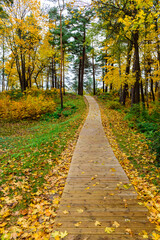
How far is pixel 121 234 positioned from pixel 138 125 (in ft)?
22.8

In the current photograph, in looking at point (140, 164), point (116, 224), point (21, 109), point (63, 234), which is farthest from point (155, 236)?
point (21, 109)

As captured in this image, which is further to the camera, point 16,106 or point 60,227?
point 16,106

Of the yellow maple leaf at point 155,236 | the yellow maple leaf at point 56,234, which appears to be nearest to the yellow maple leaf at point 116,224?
the yellow maple leaf at point 155,236

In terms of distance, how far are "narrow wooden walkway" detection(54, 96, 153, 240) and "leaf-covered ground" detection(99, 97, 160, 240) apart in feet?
0.67

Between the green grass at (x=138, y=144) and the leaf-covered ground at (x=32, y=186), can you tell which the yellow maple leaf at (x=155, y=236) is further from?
the leaf-covered ground at (x=32, y=186)

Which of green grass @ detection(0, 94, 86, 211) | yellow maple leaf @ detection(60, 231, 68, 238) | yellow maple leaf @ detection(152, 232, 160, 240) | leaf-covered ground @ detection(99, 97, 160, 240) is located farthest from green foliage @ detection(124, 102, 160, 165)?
yellow maple leaf @ detection(60, 231, 68, 238)

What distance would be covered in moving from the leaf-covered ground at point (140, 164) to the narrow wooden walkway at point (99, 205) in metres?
0.21

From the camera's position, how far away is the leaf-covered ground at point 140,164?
3301mm

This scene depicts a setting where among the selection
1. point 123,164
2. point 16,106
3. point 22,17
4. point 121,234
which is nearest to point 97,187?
point 121,234

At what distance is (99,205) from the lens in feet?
10.6

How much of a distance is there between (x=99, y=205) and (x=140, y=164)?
2608 millimetres

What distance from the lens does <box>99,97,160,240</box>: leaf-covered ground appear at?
3.30 metres

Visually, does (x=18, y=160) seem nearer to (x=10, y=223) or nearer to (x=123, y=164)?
(x=10, y=223)

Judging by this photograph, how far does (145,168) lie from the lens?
4.87m
